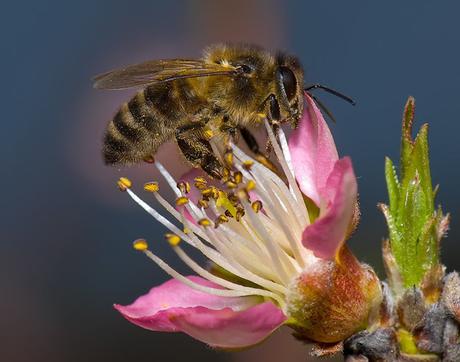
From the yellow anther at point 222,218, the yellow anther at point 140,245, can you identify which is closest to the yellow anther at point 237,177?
the yellow anther at point 222,218

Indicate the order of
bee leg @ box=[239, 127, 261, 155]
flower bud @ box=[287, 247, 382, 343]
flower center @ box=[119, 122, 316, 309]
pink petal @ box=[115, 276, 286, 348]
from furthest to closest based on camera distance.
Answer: bee leg @ box=[239, 127, 261, 155]
flower center @ box=[119, 122, 316, 309]
flower bud @ box=[287, 247, 382, 343]
pink petal @ box=[115, 276, 286, 348]

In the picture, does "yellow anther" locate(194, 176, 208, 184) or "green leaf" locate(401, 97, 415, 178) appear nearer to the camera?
"green leaf" locate(401, 97, 415, 178)

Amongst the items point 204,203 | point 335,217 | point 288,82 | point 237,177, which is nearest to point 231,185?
point 237,177

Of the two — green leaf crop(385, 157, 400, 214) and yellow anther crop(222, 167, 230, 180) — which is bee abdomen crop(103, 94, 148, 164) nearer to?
yellow anther crop(222, 167, 230, 180)

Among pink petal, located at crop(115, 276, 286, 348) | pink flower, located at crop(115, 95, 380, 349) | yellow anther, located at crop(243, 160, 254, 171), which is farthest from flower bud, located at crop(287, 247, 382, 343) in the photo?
yellow anther, located at crop(243, 160, 254, 171)

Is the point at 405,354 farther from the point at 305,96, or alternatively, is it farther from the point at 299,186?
the point at 305,96

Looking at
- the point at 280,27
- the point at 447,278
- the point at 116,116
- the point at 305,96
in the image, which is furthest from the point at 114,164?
the point at 280,27

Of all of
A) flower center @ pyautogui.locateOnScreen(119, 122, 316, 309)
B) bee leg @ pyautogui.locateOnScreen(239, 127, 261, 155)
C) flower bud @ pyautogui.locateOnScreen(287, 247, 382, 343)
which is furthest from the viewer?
bee leg @ pyautogui.locateOnScreen(239, 127, 261, 155)

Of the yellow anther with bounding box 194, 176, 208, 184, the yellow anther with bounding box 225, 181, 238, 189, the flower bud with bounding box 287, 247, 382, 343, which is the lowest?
the flower bud with bounding box 287, 247, 382, 343
